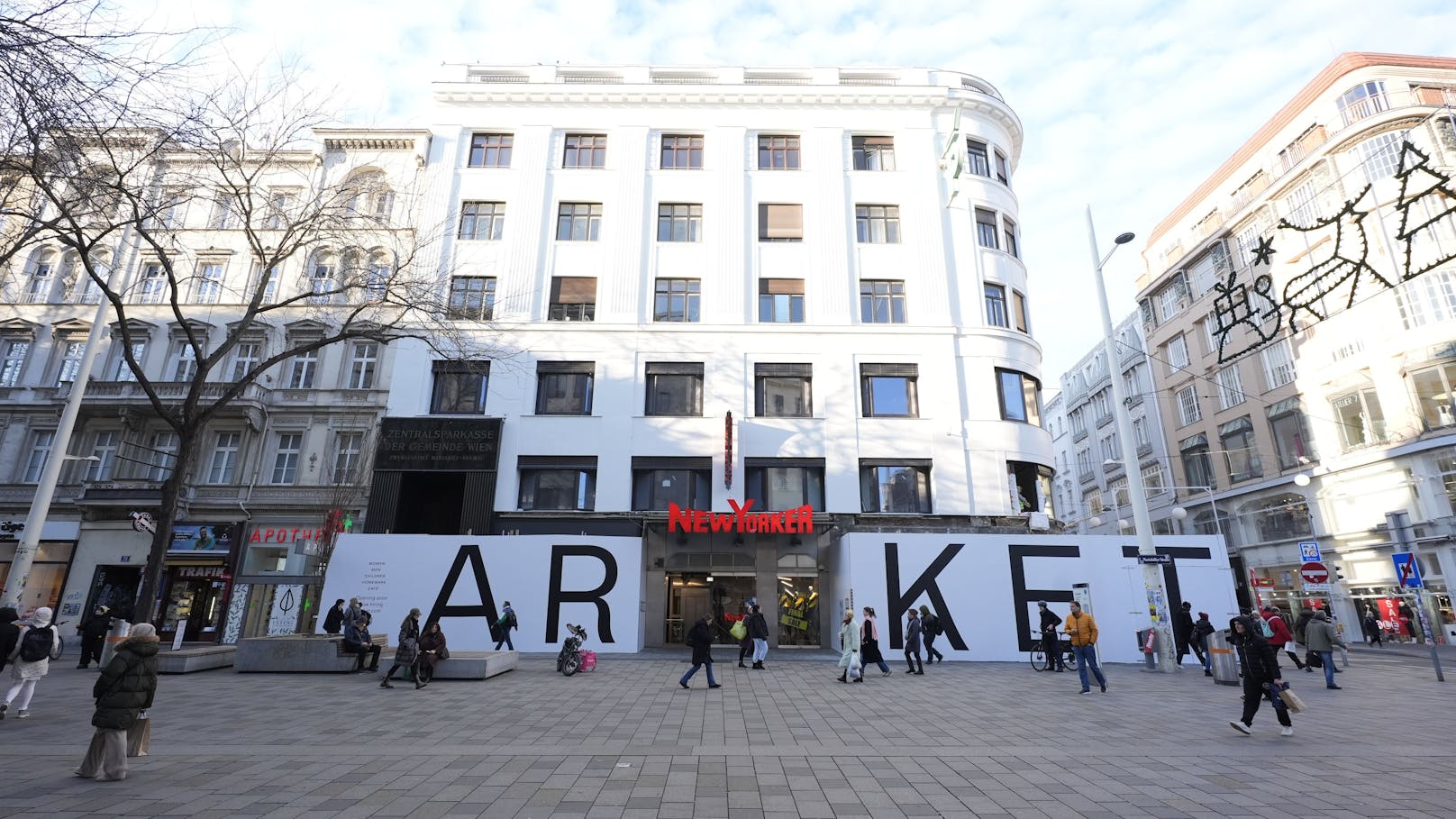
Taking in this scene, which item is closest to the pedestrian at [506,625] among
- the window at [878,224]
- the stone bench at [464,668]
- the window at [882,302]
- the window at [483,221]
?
the stone bench at [464,668]

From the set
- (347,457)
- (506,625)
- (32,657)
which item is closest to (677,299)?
(506,625)

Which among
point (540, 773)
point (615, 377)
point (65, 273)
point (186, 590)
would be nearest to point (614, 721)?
point (540, 773)

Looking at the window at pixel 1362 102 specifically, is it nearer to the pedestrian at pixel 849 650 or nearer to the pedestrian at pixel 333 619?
the pedestrian at pixel 849 650

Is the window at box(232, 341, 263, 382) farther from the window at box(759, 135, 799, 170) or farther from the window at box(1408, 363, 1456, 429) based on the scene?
the window at box(1408, 363, 1456, 429)

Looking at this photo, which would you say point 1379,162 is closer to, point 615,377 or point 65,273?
point 615,377

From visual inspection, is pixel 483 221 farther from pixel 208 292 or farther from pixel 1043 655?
pixel 1043 655

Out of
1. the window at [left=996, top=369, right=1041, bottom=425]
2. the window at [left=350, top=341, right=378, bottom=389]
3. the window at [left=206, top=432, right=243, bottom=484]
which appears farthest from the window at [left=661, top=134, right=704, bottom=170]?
the window at [left=206, top=432, right=243, bottom=484]

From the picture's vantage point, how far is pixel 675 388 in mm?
25891

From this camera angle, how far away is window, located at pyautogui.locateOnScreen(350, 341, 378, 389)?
2892 centimetres

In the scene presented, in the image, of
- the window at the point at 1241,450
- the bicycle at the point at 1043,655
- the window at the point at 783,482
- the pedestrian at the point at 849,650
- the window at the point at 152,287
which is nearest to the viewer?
the pedestrian at the point at 849,650

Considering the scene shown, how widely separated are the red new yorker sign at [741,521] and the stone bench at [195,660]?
12550 mm

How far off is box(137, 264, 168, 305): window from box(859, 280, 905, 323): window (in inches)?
1234

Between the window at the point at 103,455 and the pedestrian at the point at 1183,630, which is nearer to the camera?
A: the pedestrian at the point at 1183,630

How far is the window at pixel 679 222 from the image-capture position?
28.1 m
